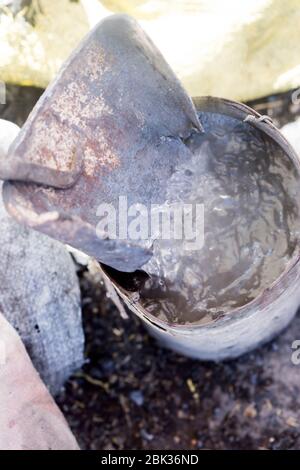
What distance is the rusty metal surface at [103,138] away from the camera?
3.94ft

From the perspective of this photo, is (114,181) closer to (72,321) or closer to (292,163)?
(292,163)

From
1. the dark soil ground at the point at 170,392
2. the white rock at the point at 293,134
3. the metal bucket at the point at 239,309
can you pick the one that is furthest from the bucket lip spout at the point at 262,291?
the dark soil ground at the point at 170,392

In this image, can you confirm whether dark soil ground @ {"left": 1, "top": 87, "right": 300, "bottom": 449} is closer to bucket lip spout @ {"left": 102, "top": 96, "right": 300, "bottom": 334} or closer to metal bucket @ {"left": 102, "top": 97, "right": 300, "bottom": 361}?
metal bucket @ {"left": 102, "top": 97, "right": 300, "bottom": 361}

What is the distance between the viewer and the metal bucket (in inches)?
50.0

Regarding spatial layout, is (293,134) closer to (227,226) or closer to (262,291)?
(227,226)

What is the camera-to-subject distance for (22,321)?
1.68 metres

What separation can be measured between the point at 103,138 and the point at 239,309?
1.66ft

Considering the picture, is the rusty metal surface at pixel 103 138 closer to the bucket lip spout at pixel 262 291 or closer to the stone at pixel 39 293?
the bucket lip spout at pixel 262 291

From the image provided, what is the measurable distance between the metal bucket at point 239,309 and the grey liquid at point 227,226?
2.2 inches

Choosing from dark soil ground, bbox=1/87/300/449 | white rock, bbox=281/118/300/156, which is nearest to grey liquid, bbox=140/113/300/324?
white rock, bbox=281/118/300/156

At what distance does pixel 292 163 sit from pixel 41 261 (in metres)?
0.74

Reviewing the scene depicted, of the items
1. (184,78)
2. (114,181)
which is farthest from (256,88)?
(114,181)

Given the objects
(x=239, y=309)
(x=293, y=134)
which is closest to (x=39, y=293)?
(x=239, y=309)

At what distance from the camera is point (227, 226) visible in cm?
155
